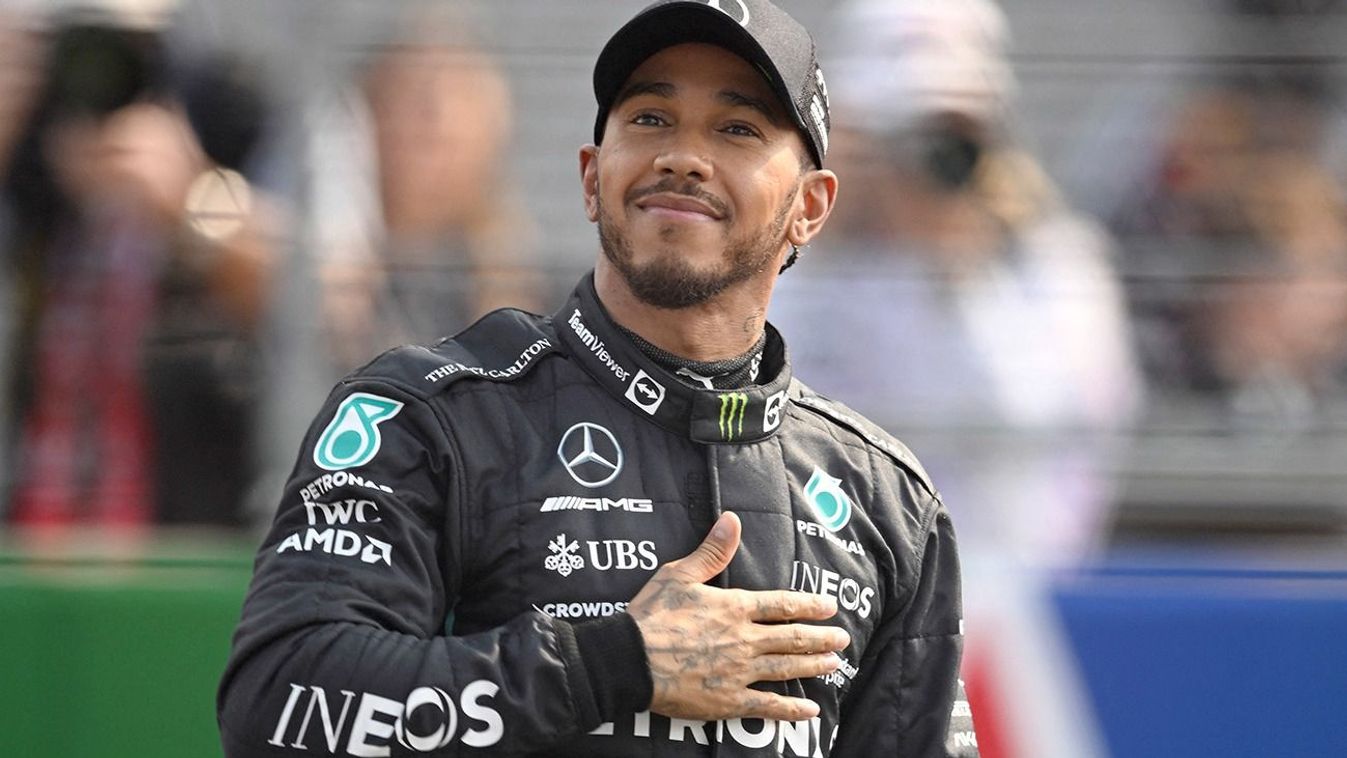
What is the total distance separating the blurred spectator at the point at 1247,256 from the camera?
4.25m

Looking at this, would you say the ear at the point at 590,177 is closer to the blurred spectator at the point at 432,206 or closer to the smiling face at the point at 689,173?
the smiling face at the point at 689,173

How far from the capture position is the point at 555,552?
2.37m

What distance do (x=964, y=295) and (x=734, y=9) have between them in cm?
186

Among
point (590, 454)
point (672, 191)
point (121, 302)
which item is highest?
point (121, 302)

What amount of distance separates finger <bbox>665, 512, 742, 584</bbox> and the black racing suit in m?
0.06

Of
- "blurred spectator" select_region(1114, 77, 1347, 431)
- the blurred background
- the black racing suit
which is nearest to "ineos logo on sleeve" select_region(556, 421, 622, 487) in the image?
the black racing suit

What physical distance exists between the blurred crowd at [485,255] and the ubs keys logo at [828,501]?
5.21 ft

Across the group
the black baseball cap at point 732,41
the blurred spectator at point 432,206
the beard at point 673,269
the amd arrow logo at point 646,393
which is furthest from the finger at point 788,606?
the blurred spectator at point 432,206

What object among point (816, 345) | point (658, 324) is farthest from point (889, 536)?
point (816, 345)

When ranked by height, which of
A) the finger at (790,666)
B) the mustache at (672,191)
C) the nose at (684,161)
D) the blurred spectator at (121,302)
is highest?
the blurred spectator at (121,302)

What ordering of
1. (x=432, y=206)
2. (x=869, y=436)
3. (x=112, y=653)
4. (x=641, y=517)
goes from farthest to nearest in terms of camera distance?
1. (x=432, y=206)
2. (x=112, y=653)
3. (x=869, y=436)
4. (x=641, y=517)

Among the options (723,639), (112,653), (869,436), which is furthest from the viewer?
(112,653)

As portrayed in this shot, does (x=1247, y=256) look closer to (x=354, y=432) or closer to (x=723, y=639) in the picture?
(x=723, y=639)

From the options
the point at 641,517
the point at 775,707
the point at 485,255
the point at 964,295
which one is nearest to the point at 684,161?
the point at 641,517
